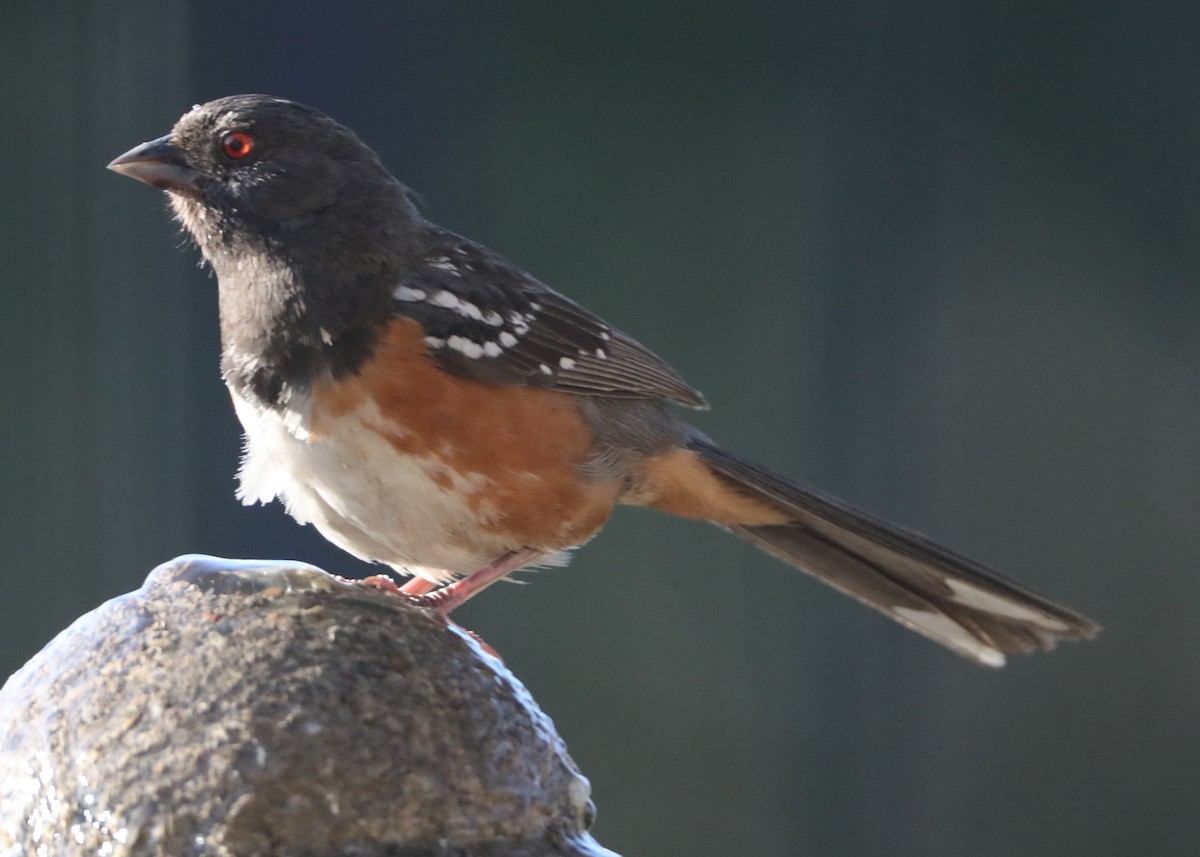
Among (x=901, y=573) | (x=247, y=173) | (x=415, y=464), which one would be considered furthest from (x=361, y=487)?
(x=901, y=573)

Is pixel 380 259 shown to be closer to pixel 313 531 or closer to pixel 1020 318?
pixel 313 531

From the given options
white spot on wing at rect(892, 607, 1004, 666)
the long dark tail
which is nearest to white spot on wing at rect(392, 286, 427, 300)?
the long dark tail

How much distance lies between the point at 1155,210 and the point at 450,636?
8.72ft

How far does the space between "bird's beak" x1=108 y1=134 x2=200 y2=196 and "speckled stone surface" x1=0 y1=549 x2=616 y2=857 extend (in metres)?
0.75

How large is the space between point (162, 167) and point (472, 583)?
757 mm

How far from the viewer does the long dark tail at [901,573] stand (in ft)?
7.57

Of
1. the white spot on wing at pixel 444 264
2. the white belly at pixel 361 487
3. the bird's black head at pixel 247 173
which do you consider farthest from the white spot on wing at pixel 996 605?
the bird's black head at pixel 247 173

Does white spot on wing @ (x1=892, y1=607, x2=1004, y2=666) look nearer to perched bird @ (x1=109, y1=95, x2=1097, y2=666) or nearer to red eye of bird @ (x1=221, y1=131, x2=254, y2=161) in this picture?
perched bird @ (x1=109, y1=95, x2=1097, y2=666)

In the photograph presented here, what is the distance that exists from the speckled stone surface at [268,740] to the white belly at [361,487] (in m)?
0.38

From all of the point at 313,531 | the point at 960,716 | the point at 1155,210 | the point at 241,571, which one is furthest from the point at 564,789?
the point at 1155,210

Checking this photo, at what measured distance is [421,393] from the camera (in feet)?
6.34

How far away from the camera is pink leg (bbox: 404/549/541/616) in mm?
1964

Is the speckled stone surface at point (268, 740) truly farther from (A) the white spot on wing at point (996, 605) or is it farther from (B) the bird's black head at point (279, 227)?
(A) the white spot on wing at point (996, 605)

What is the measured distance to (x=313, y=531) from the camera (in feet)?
11.2
